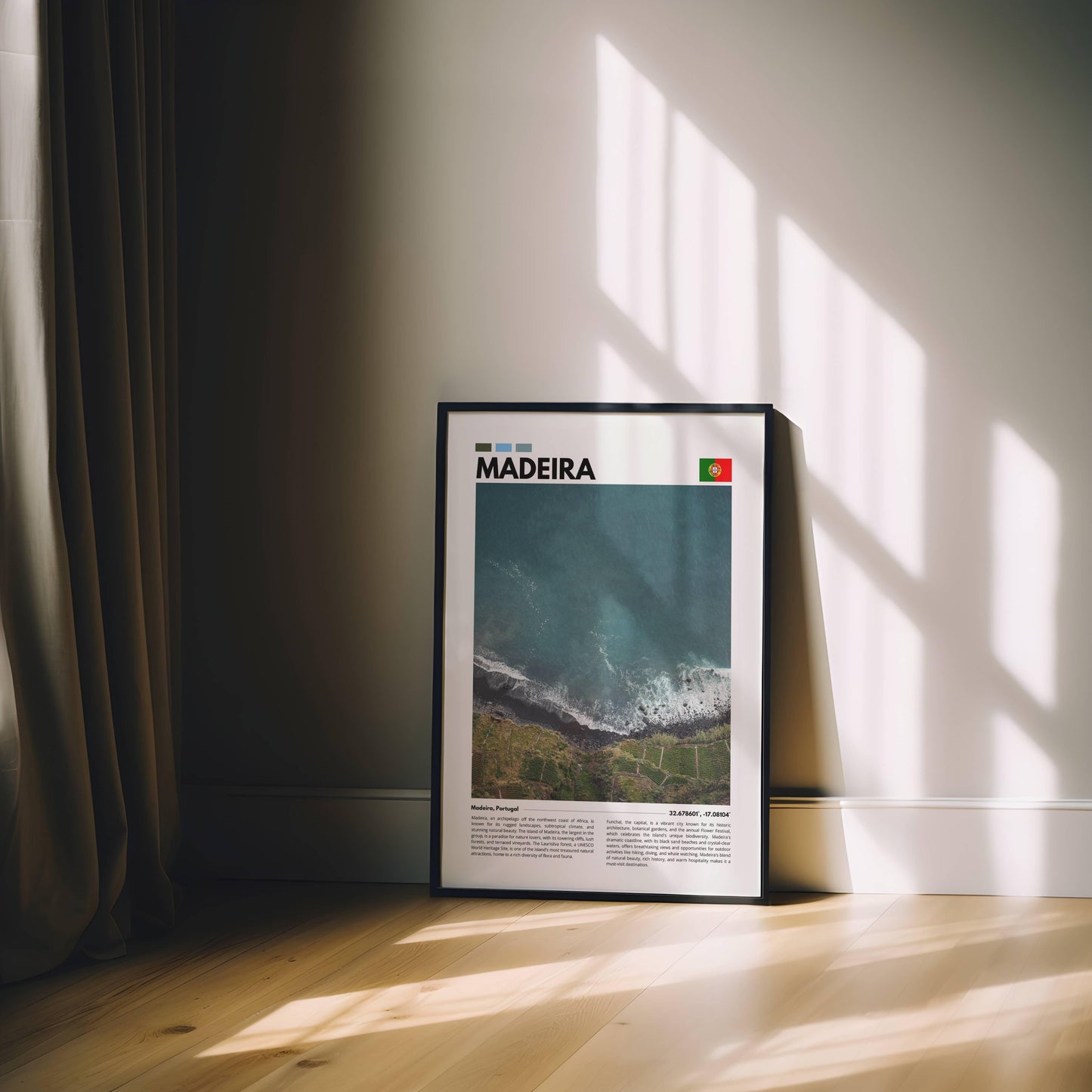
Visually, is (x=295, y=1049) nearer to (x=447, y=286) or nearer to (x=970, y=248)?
(x=447, y=286)

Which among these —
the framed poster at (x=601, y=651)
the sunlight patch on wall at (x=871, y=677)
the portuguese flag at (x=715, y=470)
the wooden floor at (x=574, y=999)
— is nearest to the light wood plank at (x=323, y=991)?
the wooden floor at (x=574, y=999)

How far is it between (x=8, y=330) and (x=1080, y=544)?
200 cm

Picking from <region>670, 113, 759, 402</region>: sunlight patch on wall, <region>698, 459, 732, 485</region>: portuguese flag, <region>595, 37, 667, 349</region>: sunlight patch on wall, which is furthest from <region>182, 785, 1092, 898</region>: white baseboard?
<region>595, 37, 667, 349</region>: sunlight patch on wall

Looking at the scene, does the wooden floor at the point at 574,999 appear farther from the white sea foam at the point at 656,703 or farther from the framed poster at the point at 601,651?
the white sea foam at the point at 656,703

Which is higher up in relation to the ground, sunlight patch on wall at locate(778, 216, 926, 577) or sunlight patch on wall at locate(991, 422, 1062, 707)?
sunlight patch on wall at locate(778, 216, 926, 577)

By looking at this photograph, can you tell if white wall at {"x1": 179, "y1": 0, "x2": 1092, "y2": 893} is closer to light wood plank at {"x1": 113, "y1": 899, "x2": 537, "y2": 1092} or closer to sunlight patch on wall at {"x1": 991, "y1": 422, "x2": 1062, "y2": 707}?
sunlight patch on wall at {"x1": 991, "y1": 422, "x2": 1062, "y2": 707}

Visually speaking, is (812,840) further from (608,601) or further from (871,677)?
(608,601)

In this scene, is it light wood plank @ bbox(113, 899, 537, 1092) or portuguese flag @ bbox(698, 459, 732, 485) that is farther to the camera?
portuguese flag @ bbox(698, 459, 732, 485)

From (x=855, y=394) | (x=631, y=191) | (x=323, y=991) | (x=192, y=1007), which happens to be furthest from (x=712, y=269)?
(x=192, y=1007)

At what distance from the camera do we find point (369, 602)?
2.18m

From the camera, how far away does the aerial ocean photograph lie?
207cm

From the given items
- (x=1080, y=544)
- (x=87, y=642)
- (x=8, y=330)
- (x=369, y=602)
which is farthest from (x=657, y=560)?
(x=8, y=330)

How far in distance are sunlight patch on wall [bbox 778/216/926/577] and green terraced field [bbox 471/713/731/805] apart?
557 millimetres

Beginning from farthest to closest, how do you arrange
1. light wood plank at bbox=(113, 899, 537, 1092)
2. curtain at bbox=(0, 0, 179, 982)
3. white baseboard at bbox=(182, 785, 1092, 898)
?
white baseboard at bbox=(182, 785, 1092, 898) → curtain at bbox=(0, 0, 179, 982) → light wood plank at bbox=(113, 899, 537, 1092)
